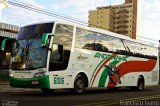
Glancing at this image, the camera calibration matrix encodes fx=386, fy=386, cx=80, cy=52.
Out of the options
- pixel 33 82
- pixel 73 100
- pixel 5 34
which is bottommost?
pixel 73 100

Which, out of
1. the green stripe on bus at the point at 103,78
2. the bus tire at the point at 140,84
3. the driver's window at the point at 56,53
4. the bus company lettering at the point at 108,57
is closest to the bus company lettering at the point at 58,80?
the driver's window at the point at 56,53

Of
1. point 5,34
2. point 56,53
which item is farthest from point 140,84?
point 5,34

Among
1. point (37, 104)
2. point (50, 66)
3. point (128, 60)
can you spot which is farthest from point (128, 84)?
point (37, 104)

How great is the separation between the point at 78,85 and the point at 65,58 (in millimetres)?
1780

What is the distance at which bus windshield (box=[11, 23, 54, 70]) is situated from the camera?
17.9 meters

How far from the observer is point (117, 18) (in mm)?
68625

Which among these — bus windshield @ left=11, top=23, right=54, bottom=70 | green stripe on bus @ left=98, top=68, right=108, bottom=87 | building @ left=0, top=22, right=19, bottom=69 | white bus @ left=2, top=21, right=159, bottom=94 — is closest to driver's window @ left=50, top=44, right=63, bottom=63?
white bus @ left=2, top=21, right=159, bottom=94

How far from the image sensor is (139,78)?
2695 cm

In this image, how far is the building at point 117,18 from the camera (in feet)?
217

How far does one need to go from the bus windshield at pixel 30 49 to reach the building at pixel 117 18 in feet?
142

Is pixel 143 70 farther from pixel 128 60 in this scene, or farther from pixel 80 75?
pixel 80 75

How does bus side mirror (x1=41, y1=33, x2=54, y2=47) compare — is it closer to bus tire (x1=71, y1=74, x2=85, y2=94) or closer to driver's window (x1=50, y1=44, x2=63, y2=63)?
driver's window (x1=50, y1=44, x2=63, y2=63)

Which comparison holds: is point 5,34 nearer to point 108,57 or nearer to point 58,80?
point 108,57

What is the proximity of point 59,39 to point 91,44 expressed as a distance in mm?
2923
